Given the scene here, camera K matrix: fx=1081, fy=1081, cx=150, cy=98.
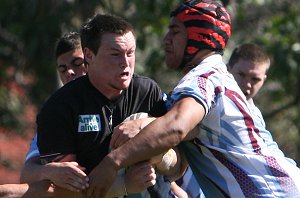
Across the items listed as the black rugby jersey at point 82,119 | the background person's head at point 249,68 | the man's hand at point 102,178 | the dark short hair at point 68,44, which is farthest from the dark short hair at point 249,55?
the man's hand at point 102,178

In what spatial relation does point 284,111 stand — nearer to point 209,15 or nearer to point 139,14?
point 139,14

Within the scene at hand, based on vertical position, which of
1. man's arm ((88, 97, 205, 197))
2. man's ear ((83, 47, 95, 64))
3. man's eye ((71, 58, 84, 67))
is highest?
man's ear ((83, 47, 95, 64))

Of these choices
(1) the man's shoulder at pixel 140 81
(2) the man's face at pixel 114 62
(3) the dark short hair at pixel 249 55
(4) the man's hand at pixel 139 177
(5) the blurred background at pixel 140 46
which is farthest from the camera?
(5) the blurred background at pixel 140 46

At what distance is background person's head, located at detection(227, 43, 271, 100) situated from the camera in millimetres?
9586

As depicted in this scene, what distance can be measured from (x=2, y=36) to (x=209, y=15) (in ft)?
30.3

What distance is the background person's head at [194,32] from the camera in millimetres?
6879

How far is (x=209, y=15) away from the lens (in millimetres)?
6945

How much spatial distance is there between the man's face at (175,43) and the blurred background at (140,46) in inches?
244

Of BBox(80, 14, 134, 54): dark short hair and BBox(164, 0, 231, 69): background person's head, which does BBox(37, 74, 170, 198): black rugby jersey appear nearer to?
BBox(80, 14, 134, 54): dark short hair

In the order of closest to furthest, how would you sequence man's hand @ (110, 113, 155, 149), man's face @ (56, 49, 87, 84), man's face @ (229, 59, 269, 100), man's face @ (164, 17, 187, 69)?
1. man's hand @ (110, 113, 155, 149)
2. man's face @ (164, 17, 187, 69)
3. man's face @ (56, 49, 87, 84)
4. man's face @ (229, 59, 269, 100)

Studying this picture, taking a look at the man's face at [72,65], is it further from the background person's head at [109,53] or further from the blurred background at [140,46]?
the blurred background at [140,46]

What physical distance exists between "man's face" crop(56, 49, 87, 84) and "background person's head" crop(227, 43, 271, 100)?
1.95 meters

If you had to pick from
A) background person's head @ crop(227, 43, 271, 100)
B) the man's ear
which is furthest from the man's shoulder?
background person's head @ crop(227, 43, 271, 100)

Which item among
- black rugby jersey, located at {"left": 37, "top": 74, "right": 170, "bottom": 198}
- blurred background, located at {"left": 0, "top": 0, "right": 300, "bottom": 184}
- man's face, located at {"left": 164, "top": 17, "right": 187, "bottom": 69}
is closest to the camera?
black rugby jersey, located at {"left": 37, "top": 74, "right": 170, "bottom": 198}
